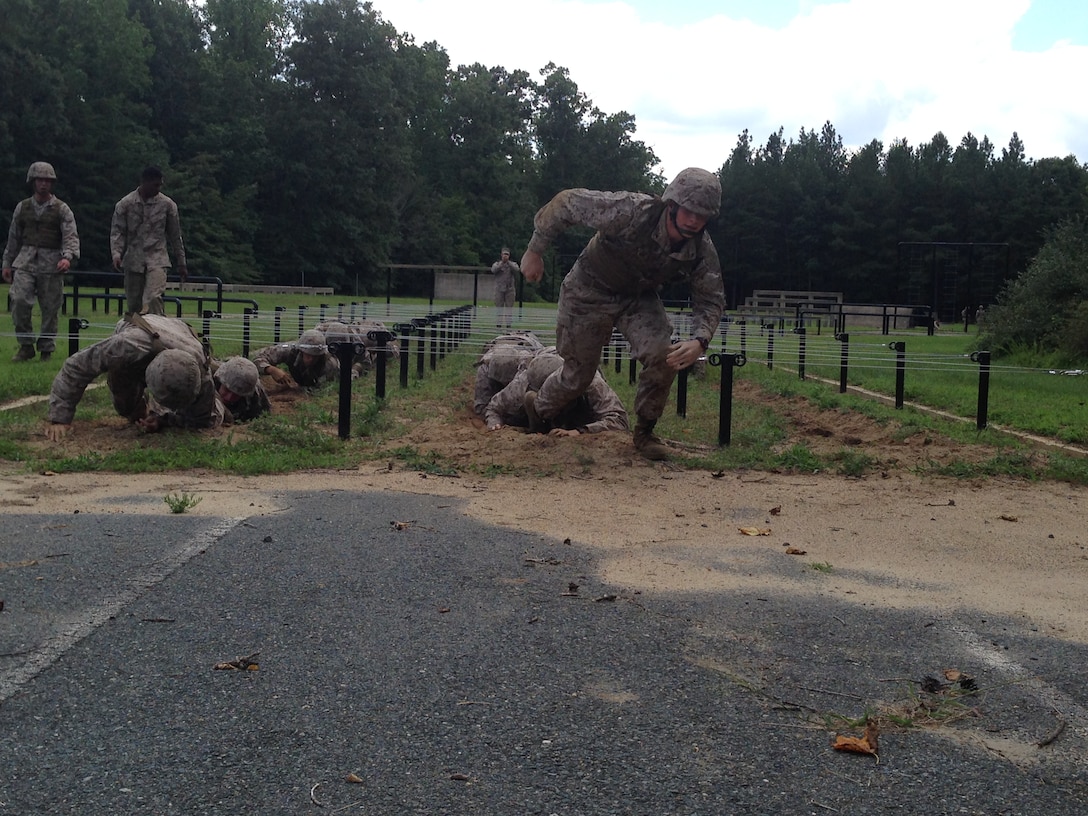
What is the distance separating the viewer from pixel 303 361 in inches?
573

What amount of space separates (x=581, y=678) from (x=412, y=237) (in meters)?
72.2

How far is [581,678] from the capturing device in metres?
4.02

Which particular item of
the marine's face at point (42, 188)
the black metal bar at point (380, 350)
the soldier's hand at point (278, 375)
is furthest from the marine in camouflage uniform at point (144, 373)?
the marine's face at point (42, 188)

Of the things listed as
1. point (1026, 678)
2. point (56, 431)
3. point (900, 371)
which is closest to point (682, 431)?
point (900, 371)

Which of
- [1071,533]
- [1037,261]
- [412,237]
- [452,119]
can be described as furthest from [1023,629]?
[452,119]

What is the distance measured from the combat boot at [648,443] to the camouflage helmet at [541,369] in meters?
1.65

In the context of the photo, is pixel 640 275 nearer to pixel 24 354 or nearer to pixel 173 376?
pixel 173 376

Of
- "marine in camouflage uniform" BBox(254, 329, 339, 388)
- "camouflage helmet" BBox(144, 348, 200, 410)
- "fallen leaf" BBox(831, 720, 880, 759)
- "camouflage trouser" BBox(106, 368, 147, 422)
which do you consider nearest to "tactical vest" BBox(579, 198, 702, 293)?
"camouflage helmet" BBox(144, 348, 200, 410)

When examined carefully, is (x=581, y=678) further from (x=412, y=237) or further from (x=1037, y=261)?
(x=412, y=237)

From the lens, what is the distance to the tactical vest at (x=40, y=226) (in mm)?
15016

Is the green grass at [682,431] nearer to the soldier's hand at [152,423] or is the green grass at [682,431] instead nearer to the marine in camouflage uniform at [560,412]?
the soldier's hand at [152,423]

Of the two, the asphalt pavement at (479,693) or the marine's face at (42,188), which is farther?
the marine's face at (42,188)

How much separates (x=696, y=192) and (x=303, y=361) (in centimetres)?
720

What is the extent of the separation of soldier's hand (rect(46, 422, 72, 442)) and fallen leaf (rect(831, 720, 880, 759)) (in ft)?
24.0
